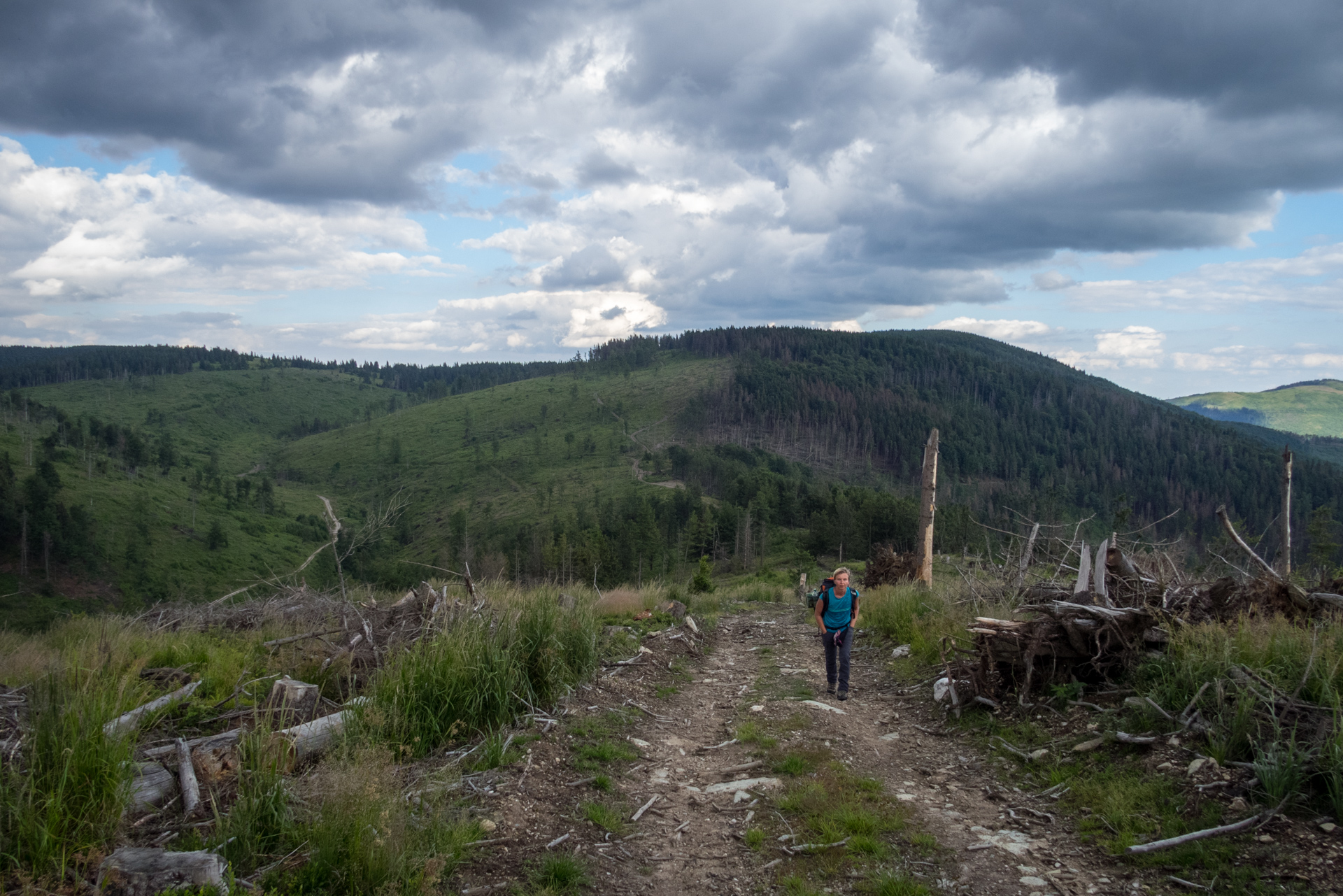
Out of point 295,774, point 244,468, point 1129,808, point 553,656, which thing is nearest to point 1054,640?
point 1129,808

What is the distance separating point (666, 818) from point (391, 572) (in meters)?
76.8

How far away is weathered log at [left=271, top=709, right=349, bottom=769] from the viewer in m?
4.89

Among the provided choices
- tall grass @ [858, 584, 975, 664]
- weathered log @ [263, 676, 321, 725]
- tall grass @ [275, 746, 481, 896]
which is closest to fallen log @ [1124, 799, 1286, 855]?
tall grass @ [275, 746, 481, 896]

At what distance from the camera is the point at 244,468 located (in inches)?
6452

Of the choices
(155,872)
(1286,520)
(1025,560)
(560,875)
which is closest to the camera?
(155,872)

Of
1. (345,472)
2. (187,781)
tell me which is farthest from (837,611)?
(345,472)

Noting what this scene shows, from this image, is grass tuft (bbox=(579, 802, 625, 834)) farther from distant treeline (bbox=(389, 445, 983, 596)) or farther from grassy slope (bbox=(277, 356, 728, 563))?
grassy slope (bbox=(277, 356, 728, 563))

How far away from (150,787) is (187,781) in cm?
20

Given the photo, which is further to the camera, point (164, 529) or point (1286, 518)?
point (164, 529)

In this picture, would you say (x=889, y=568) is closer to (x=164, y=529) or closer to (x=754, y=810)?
(x=754, y=810)

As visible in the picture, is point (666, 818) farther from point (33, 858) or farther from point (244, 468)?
point (244, 468)

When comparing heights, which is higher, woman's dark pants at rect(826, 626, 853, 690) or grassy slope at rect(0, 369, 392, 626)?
woman's dark pants at rect(826, 626, 853, 690)

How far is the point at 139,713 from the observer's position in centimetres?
523

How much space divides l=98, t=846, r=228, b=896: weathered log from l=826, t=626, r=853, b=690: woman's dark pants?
7138 millimetres
